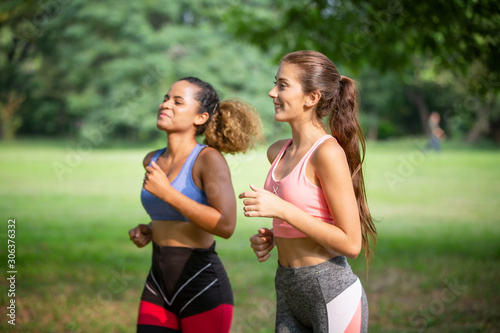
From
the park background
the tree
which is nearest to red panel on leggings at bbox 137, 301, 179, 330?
the park background

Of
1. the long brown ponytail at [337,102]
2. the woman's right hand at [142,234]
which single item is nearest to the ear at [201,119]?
the woman's right hand at [142,234]

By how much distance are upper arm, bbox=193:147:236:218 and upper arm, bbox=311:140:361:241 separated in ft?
2.27

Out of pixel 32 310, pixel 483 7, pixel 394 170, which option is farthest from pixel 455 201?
pixel 32 310

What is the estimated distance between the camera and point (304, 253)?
2215mm

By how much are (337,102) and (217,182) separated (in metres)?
0.73

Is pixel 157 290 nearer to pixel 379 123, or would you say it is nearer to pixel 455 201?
pixel 455 201

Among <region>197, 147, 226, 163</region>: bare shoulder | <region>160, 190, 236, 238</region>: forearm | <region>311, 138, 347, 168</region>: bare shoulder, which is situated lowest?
<region>160, 190, 236, 238</region>: forearm

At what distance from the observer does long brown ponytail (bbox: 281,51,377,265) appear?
2.25m

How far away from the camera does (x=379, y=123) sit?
4231cm

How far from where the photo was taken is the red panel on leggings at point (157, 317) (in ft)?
8.93

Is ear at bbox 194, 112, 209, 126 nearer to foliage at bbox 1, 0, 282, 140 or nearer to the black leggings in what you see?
the black leggings

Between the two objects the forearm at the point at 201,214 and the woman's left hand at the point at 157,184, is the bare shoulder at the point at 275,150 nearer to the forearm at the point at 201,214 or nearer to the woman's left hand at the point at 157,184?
the forearm at the point at 201,214

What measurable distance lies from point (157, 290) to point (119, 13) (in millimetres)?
35347

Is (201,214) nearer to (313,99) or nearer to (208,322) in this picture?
(208,322)
